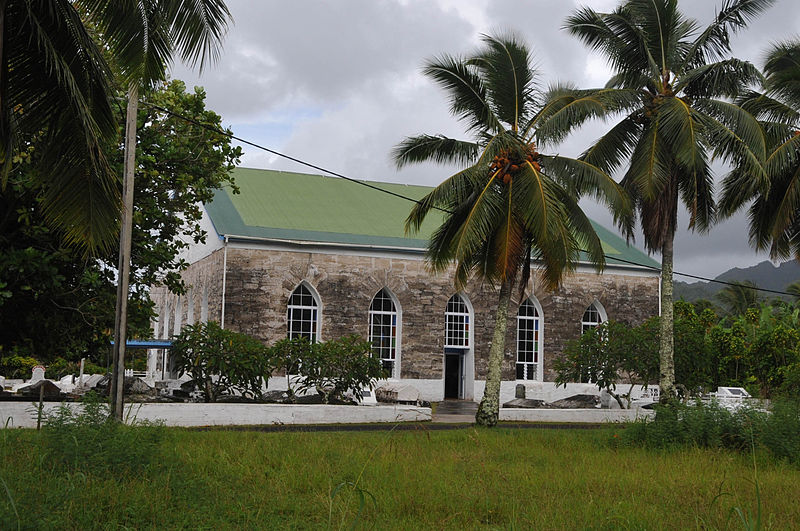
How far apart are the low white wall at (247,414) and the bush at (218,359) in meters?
1.30

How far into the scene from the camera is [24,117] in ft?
32.3

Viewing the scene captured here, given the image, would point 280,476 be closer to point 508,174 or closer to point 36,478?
point 36,478

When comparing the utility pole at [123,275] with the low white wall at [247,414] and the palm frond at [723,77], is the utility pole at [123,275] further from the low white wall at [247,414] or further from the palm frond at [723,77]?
the palm frond at [723,77]

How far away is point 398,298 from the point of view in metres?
32.0

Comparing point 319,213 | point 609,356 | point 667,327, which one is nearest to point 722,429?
point 667,327

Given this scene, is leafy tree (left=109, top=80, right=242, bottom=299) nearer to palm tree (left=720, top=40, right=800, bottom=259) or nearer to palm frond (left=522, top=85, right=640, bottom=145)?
palm frond (left=522, top=85, right=640, bottom=145)

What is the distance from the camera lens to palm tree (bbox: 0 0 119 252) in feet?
31.1

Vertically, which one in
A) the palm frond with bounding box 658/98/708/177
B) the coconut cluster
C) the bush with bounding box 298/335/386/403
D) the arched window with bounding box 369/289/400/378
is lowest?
the bush with bounding box 298/335/386/403

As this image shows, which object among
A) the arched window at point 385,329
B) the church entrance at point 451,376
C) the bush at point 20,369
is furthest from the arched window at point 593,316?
the bush at point 20,369

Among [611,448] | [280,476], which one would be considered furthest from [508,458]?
[280,476]

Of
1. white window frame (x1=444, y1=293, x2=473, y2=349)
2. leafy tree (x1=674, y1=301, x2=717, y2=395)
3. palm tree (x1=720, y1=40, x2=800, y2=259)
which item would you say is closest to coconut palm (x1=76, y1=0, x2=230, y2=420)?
palm tree (x1=720, y1=40, x2=800, y2=259)

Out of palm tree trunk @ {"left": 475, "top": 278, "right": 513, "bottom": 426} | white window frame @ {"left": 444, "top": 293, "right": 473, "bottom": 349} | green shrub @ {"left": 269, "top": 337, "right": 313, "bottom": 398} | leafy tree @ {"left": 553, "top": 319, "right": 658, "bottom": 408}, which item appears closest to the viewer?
palm tree trunk @ {"left": 475, "top": 278, "right": 513, "bottom": 426}

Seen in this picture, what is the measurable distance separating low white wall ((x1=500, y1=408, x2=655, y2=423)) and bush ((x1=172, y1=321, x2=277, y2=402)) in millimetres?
7311

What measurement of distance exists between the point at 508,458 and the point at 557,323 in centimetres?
2198
